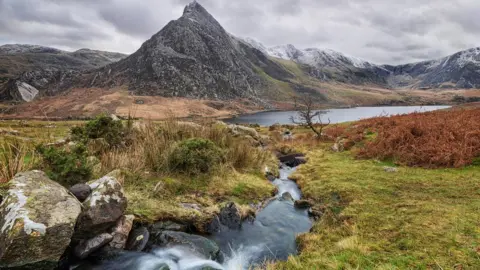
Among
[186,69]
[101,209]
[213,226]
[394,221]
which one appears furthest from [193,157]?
[186,69]

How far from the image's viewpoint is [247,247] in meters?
8.40

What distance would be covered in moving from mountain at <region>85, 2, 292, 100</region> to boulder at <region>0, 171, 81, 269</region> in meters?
112

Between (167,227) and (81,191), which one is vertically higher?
(81,191)

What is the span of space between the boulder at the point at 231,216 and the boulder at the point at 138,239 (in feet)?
8.17

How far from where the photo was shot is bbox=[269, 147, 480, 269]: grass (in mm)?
5922

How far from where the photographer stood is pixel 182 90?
402 feet

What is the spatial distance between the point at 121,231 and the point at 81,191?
1.44 m

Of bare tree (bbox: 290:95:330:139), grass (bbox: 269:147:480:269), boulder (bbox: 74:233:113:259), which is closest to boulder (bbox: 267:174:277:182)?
grass (bbox: 269:147:480:269)

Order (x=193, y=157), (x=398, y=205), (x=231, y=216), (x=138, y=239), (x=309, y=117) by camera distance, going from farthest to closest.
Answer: (x=309, y=117) → (x=193, y=157) → (x=231, y=216) → (x=398, y=205) → (x=138, y=239)

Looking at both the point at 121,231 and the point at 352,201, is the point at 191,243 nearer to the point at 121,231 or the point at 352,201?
the point at 121,231

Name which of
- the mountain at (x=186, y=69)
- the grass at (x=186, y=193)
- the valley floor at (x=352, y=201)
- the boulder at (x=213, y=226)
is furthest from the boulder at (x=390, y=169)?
the mountain at (x=186, y=69)

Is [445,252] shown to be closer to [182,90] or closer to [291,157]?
[291,157]

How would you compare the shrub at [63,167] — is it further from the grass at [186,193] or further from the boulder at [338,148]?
the boulder at [338,148]

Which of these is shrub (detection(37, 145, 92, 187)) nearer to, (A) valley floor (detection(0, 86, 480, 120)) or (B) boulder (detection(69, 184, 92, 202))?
(B) boulder (detection(69, 184, 92, 202))
